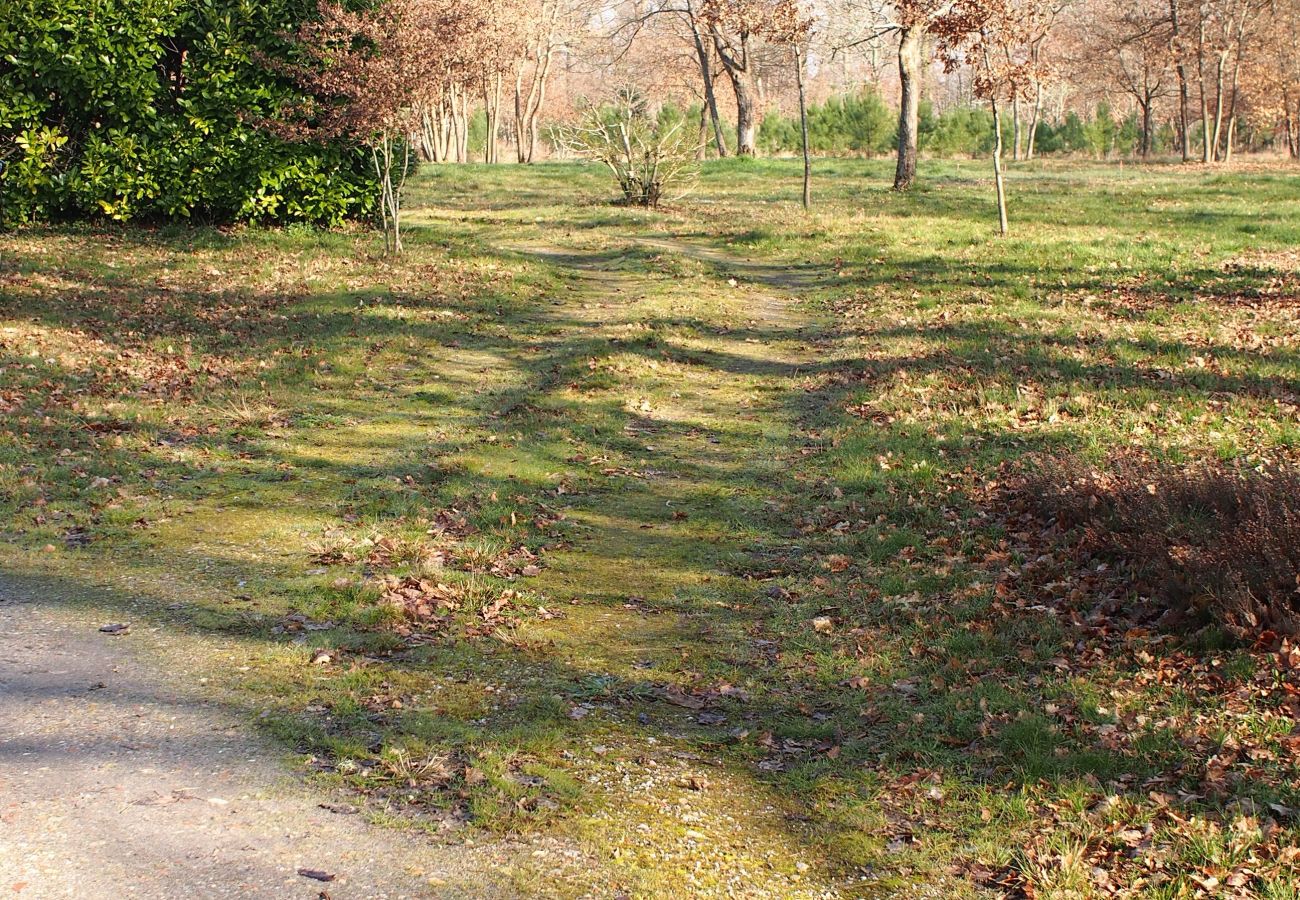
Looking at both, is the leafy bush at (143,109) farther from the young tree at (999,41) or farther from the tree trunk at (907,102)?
the tree trunk at (907,102)

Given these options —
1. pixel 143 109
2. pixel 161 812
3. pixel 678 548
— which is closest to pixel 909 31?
pixel 143 109

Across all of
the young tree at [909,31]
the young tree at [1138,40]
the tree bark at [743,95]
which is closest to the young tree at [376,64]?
the young tree at [909,31]

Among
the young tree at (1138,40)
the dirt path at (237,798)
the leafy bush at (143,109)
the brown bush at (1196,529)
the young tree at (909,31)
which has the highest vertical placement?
the young tree at (1138,40)

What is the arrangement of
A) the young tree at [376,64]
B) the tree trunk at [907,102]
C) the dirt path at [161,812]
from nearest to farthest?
the dirt path at [161,812] < the young tree at [376,64] < the tree trunk at [907,102]

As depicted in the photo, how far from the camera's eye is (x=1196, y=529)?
6.39 m

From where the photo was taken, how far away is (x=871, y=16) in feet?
106

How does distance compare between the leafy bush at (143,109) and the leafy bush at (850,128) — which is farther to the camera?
the leafy bush at (850,128)

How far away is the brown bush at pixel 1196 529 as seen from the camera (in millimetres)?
5637

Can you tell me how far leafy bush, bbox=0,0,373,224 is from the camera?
54.5 feet

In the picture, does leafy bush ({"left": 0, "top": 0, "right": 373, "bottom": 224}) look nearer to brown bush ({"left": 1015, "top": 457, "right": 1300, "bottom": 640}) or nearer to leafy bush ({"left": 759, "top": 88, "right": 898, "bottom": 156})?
brown bush ({"left": 1015, "top": 457, "right": 1300, "bottom": 640})

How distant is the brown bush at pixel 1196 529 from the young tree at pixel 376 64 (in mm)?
12203

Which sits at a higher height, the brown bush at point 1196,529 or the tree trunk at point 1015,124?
the tree trunk at point 1015,124

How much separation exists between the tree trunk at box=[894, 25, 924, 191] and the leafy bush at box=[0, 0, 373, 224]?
17.4 meters

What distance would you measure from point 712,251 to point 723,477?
12645 mm
